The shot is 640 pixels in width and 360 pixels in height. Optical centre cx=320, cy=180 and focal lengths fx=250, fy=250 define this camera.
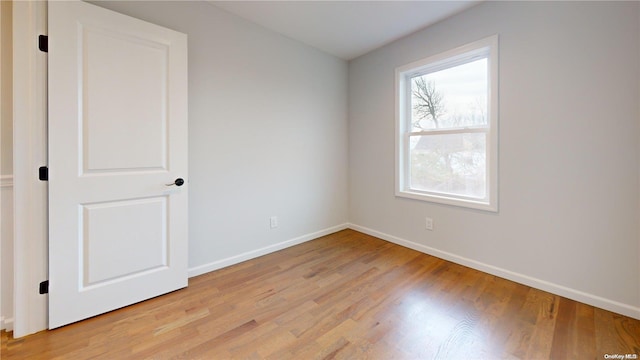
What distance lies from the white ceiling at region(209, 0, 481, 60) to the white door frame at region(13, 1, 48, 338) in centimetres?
131

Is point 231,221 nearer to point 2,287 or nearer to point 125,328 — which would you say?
point 125,328

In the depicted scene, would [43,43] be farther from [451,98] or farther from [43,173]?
[451,98]

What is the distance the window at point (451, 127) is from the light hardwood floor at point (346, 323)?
89cm

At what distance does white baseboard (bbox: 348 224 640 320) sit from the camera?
170 cm

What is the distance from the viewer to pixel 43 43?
152 centimetres

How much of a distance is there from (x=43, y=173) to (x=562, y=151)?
3.57 metres

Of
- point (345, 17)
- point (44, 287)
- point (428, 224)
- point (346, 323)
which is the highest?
point (345, 17)

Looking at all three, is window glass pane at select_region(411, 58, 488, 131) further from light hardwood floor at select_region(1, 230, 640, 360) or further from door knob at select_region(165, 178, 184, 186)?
door knob at select_region(165, 178, 184, 186)

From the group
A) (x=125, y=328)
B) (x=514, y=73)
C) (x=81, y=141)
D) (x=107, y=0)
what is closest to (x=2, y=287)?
(x=125, y=328)

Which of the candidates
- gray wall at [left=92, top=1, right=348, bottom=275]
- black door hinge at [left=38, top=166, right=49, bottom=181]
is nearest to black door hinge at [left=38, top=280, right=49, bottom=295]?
black door hinge at [left=38, top=166, right=49, bottom=181]

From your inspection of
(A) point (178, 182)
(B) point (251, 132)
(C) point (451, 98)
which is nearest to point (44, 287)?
A: (A) point (178, 182)

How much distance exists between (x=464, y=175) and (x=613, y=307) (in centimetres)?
136

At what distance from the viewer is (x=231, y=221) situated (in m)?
2.52

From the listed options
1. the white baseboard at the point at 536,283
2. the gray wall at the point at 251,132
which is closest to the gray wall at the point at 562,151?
the white baseboard at the point at 536,283
